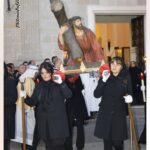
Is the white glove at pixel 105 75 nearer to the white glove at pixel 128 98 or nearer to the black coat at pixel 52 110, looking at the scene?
the white glove at pixel 128 98

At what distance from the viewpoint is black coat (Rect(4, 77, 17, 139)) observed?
7.83 metres

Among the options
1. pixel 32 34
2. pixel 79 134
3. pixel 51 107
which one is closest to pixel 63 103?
pixel 51 107

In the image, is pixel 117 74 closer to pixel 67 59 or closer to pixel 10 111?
pixel 10 111

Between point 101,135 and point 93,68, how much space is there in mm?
5433

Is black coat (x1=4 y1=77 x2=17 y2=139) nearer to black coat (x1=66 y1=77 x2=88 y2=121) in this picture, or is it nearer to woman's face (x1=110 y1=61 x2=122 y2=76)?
black coat (x1=66 y1=77 x2=88 y2=121)

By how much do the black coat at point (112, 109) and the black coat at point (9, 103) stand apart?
52.2 inches

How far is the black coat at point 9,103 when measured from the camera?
7828 mm

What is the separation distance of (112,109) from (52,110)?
98 cm

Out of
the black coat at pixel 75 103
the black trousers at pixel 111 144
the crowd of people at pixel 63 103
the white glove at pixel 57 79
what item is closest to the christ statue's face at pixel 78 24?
the black coat at pixel 75 103

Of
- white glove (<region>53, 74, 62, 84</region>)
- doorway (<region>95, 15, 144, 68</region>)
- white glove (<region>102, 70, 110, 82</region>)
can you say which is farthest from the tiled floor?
doorway (<region>95, 15, 144, 68</region>)

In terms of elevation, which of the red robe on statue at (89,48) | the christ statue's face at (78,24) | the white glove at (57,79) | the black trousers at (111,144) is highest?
the christ statue's face at (78,24)

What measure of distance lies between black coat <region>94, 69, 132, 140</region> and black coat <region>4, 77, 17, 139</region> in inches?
52.2

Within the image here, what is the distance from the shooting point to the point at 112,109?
754 cm

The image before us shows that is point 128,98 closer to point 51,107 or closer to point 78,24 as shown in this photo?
point 51,107
